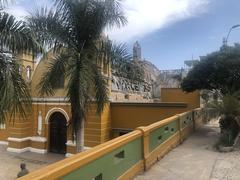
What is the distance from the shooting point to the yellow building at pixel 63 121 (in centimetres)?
1934

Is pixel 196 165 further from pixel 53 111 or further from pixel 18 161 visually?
pixel 53 111

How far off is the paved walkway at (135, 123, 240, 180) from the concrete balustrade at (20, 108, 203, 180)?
29 cm

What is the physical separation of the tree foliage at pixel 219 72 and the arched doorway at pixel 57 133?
1121 cm

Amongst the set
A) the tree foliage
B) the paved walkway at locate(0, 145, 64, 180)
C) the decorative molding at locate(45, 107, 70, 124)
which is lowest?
the paved walkway at locate(0, 145, 64, 180)

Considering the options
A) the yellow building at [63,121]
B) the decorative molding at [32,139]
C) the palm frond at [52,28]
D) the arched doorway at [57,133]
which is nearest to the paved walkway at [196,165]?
the palm frond at [52,28]

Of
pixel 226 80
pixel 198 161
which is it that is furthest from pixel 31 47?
pixel 226 80

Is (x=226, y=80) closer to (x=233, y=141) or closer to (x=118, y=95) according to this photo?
(x=233, y=141)

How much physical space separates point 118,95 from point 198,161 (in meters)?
15.9

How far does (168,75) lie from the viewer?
125 feet

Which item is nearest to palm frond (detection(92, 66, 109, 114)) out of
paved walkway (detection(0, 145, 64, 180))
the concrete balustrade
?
the concrete balustrade

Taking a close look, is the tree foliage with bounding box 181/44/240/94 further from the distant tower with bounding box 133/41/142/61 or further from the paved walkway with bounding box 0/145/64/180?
the paved walkway with bounding box 0/145/64/180

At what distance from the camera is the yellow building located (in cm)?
1934

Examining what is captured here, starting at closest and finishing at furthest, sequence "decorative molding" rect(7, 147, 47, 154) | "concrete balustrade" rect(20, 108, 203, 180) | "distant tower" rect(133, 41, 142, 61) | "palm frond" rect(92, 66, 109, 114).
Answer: "concrete balustrade" rect(20, 108, 203, 180)
"palm frond" rect(92, 66, 109, 114)
"distant tower" rect(133, 41, 142, 61)
"decorative molding" rect(7, 147, 47, 154)

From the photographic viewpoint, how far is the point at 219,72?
12.9 m
